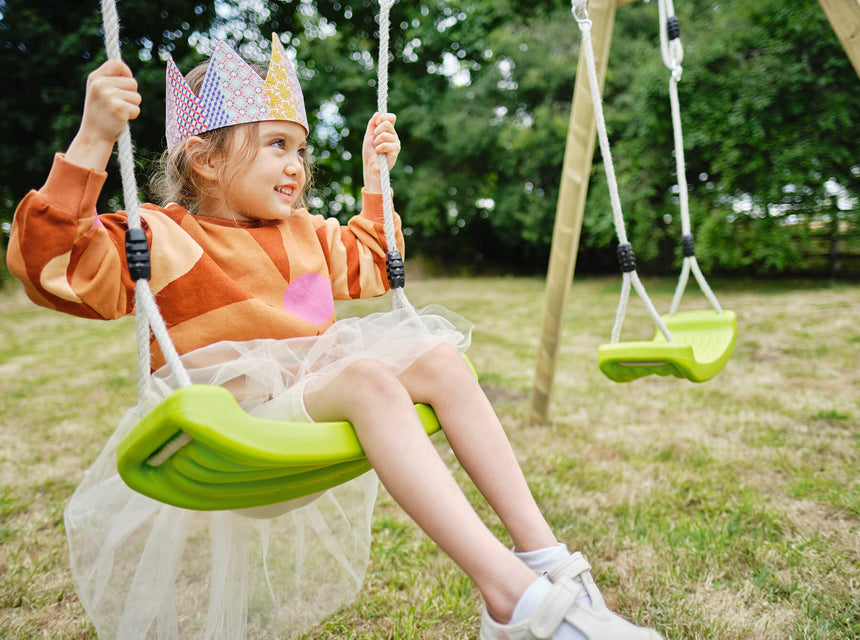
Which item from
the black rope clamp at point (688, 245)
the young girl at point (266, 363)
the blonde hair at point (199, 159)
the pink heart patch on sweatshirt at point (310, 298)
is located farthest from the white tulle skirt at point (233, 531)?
the black rope clamp at point (688, 245)

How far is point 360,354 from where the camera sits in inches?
43.6

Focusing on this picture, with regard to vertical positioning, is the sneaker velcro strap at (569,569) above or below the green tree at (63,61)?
below

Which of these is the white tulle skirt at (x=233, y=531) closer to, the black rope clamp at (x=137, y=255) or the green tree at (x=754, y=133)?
the black rope clamp at (x=137, y=255)

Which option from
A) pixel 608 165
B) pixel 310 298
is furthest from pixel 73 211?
pixel 608 165

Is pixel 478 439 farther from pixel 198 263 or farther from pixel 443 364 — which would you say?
pixel 198 263

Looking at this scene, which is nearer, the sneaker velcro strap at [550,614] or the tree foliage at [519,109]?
the sneaker velcro strap at [550,614]

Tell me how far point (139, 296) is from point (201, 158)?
51 cm

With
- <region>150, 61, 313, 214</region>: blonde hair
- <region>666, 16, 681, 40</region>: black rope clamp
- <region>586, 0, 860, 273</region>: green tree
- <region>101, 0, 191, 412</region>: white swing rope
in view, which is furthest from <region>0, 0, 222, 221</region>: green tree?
<region>101, 0, 191, 412</region>: white swing rope

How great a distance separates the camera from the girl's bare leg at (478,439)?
3.35 feet

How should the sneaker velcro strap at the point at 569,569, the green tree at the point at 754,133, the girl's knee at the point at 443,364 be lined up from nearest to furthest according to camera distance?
1. the sneaker velcro strap at the point at 569,569
2. the girl's knee at the point at 443,364
3. the green tree at the point at 754,133

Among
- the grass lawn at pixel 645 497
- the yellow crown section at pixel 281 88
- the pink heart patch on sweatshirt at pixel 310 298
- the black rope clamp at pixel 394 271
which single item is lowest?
the grass lawn at pixel 645 497

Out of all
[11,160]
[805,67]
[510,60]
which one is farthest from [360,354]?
[11,160]

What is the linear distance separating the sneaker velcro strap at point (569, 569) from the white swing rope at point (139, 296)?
63 cm

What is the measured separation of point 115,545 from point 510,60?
11070 millimetres
